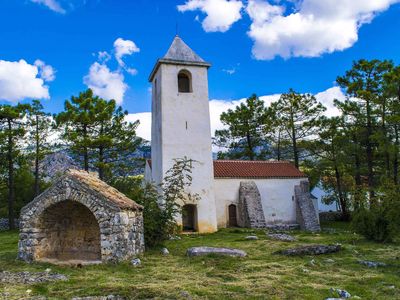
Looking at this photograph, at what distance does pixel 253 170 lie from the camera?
27172mm

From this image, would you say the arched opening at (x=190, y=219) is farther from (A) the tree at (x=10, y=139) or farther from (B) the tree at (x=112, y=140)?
(A) the tree at (x=10, y=139)

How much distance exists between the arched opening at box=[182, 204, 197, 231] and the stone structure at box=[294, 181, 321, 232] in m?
7.72

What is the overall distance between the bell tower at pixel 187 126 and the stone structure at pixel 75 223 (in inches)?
398

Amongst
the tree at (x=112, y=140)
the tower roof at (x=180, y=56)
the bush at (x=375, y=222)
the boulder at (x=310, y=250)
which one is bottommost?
the boulder at (x=310, y=250)

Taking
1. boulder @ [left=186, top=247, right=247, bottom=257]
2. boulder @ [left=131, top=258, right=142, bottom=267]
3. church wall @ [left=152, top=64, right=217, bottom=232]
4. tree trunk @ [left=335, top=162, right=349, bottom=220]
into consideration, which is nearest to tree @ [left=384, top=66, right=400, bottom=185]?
tree trunk @ [left=335, top=162, right=349, bottom=220]

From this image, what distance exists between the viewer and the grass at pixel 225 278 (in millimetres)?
7211

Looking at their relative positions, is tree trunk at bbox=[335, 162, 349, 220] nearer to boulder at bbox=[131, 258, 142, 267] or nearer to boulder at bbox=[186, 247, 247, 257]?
boulder at bbox=[186, 247, 247, 257]

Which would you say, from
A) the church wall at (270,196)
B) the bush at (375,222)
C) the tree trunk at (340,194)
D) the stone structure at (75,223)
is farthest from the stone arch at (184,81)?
the tree trunk at (340,194)

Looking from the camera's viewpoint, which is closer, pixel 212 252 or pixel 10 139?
pixel 212 252

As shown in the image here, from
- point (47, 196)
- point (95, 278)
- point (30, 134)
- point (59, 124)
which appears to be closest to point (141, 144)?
point (59, 124)

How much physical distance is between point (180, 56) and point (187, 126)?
4772 mm

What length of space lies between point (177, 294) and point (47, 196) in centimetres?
586

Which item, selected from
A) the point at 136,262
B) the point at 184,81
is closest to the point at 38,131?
the point at 184,81

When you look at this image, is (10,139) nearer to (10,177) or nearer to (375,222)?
(10,177)
